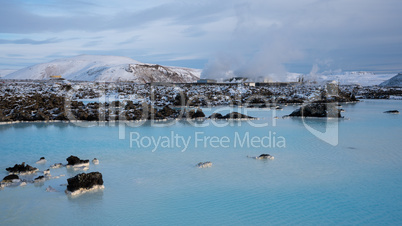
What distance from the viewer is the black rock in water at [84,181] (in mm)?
8617

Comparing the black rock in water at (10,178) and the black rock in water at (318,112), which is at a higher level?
the black rock in water at (318,112)

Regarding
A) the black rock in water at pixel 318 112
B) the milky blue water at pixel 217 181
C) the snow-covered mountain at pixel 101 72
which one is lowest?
the milky blue water at pixel 217 181

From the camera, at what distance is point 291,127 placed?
70.1 feet

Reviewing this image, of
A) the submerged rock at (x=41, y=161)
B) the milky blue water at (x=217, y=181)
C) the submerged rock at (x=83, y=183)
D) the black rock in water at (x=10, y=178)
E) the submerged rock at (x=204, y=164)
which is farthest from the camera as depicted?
the submerged rock at (x=41, y=161)

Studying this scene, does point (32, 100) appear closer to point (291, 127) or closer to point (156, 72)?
point (291, 127)

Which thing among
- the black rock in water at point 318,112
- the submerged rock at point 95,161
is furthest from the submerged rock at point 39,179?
the black rock in water at point 318,112

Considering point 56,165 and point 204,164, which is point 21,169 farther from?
point 204,164

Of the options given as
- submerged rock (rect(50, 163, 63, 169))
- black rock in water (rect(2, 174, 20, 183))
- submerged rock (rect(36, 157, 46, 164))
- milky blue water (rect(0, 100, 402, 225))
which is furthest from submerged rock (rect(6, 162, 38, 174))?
submerged rock (rect(36, 157, 46, 164))

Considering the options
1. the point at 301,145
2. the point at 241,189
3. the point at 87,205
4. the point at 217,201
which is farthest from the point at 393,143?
the point at 87,205

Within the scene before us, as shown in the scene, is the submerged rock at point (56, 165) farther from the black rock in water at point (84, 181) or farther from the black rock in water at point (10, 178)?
the black rock in water at point (84, 181)

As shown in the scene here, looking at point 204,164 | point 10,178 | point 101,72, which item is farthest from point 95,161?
point 101,72

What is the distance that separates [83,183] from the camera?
344 inches

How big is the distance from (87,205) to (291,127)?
1615 cm

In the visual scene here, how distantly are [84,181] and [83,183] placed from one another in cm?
7
